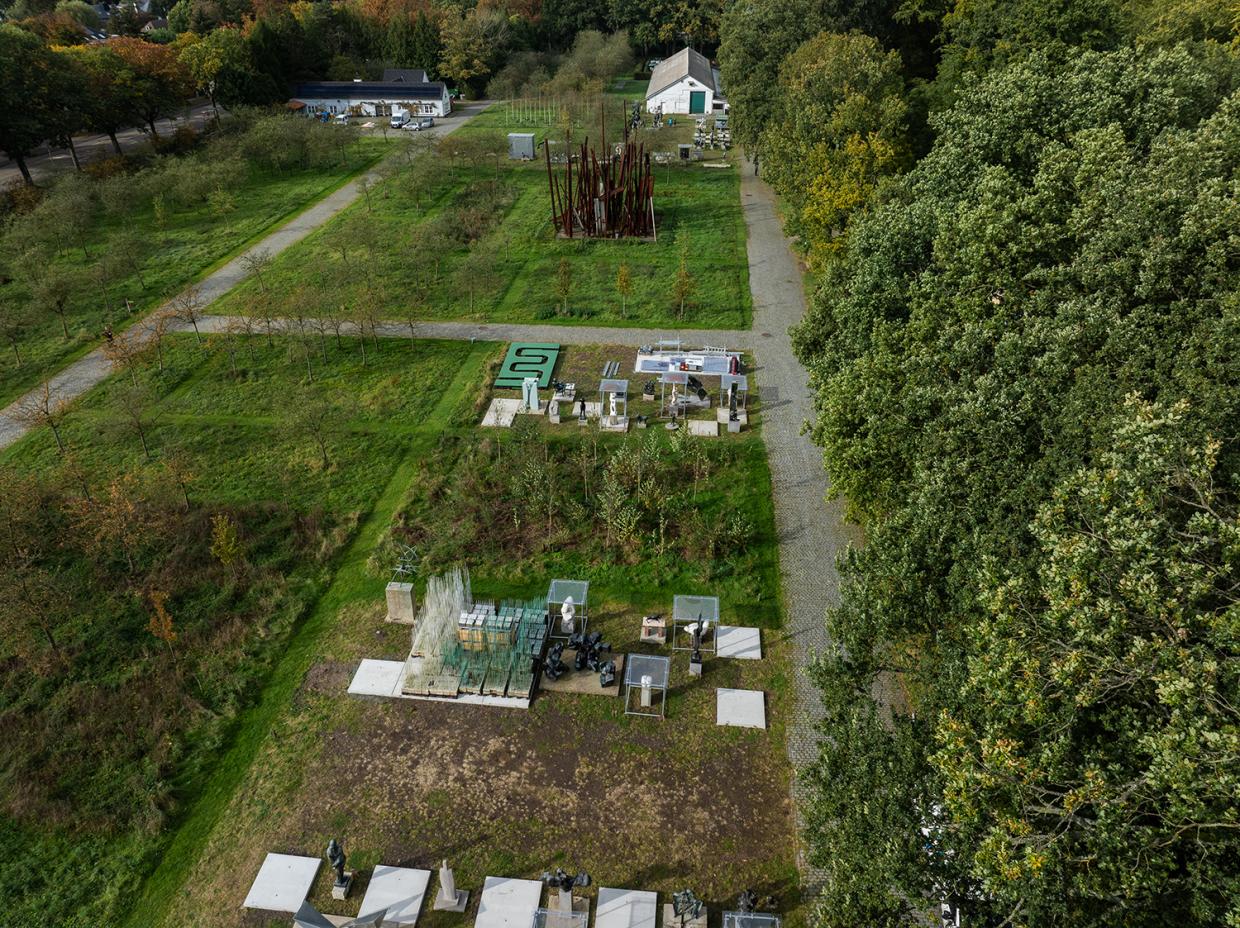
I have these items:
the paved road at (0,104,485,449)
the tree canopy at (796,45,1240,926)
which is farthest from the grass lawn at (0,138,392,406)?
the tree canopy at (796,45,1240,926)

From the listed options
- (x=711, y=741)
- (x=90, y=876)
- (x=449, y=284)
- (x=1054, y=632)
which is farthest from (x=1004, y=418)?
(x=449, y=284)

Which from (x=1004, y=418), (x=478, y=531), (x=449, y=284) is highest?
(x=1004, y=418)

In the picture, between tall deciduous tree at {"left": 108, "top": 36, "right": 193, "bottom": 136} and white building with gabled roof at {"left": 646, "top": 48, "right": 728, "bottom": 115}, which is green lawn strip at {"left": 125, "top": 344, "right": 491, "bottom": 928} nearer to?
tall deciduous tree at {"left": 108, "top": 36, "right": 193, "bottom": 136}

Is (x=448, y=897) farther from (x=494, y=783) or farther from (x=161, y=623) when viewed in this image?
(x=161, y=623)

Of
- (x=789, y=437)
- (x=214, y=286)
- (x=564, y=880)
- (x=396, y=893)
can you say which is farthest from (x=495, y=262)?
(x=564, y=880)

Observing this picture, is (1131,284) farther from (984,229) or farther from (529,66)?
(529,66)

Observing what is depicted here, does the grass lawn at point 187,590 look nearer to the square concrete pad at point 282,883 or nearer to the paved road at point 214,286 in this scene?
the paved road at point 214,286
